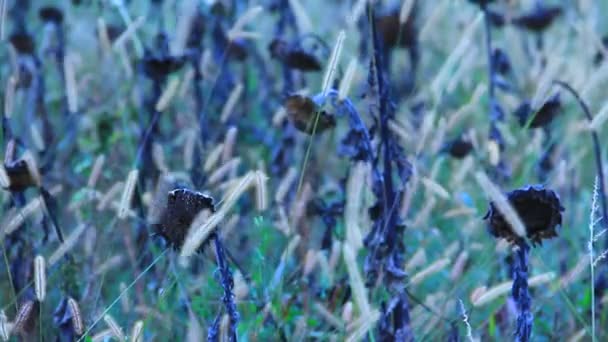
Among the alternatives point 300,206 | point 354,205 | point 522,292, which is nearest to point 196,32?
point 300,206

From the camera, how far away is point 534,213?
147cm

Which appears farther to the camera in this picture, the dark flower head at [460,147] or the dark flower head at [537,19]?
the dark flower head at [537,19]

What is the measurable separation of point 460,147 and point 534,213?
88cm

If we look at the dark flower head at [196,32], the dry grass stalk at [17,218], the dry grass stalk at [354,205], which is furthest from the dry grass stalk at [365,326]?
the dark flower head at [196,32]

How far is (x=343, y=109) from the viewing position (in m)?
1.93

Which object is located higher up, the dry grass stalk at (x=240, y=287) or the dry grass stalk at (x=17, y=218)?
the dry grass stalk at (x=17, y=218)

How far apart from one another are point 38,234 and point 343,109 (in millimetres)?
758

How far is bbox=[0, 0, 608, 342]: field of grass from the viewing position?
168 cm

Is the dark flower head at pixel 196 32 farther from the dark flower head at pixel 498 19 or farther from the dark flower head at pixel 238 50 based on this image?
the dark flower head at pixel 498 19

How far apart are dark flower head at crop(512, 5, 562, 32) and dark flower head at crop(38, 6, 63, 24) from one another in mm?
1227

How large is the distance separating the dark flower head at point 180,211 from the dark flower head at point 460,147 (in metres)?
0.98

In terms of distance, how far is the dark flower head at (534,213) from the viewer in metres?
1.46

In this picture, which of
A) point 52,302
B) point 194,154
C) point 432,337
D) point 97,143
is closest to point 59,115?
point 97,143

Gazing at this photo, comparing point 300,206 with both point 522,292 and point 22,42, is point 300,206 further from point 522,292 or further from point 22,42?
point 22,42
